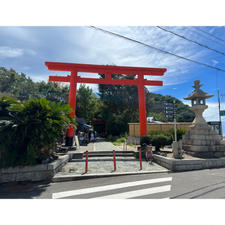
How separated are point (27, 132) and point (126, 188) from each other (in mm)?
3982

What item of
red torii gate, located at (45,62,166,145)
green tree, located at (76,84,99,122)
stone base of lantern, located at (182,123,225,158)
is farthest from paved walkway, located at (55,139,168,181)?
green tree, located at (76,84,99,122)

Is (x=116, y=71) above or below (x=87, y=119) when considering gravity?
above

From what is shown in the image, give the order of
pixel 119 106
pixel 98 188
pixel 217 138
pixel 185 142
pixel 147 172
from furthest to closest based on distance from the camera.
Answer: pixel 119 106 → pixel 185 142 → pixel 217 138 → pixel 147 172 → pixel 98 188

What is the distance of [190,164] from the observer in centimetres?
633

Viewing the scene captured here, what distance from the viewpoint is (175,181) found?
4.75 metres

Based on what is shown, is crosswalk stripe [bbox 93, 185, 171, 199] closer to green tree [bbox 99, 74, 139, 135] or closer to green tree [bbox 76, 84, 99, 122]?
green tree [bbox 99, 74, 139, 135]

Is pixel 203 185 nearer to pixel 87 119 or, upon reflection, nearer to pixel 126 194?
pixel 126 194

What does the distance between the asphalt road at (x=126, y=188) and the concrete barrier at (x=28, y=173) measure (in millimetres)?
330

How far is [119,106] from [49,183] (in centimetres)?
2085

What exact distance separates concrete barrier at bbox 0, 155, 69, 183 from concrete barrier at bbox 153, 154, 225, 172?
5.13 m

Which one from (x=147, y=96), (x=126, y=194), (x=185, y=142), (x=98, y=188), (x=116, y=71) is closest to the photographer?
(x=126, y=194)

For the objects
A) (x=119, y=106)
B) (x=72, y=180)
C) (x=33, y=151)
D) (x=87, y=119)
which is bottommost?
(x=72, y=180)

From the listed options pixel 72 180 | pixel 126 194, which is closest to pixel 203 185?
pixel 126 194

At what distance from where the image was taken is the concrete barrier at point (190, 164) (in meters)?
6.16
